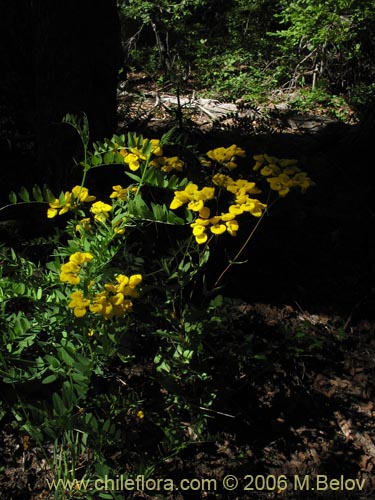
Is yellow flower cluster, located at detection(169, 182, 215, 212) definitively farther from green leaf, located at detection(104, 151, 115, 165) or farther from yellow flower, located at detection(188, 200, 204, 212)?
green leaf, located at detection(104, 151, 115, 165)

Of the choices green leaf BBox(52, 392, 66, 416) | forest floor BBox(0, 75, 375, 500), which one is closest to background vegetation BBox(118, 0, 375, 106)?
forest floor BBox(0, 75, 375, 500)

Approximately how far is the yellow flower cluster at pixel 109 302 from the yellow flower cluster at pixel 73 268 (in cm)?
4

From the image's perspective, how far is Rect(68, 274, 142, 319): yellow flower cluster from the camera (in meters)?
1.36

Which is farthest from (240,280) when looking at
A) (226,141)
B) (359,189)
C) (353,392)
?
(226,141)

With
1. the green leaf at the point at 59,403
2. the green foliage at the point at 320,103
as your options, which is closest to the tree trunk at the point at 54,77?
the green leaf at the point at 59,403

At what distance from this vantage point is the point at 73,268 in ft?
4.70

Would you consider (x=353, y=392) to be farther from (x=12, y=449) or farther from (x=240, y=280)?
(x=12, y=449)

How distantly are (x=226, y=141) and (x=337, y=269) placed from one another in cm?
138

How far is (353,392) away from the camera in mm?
2088

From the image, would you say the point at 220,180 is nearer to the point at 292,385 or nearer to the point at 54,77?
the point at 292,385

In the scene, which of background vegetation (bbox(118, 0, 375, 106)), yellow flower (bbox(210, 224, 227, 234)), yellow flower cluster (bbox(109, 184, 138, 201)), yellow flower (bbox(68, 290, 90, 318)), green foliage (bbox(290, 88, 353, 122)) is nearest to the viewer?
→ yellow flower (bbox(68, 290, 90, 318))

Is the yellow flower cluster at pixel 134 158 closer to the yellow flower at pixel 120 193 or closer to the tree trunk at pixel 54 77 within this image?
the yellow flower at pixel 120 193

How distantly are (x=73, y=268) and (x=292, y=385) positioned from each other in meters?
1.14

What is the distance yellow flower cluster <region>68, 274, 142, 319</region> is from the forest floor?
52cm
